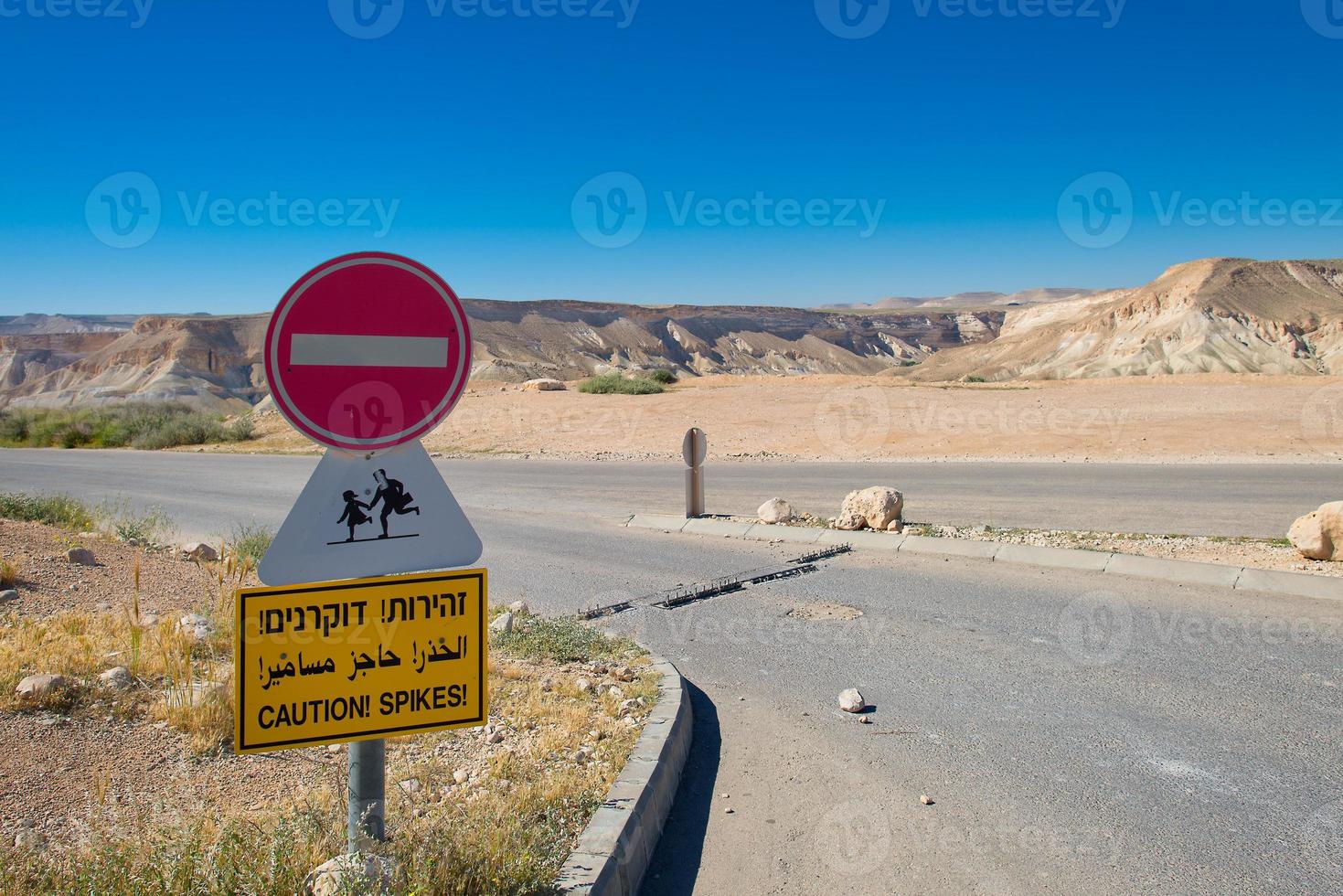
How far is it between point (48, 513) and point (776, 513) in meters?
8.67

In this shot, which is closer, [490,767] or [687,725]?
[490,767]

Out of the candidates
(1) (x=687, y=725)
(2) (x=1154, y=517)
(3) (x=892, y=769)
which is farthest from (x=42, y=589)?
(2) (x=1154, y=517)

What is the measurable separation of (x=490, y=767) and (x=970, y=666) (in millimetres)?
3217

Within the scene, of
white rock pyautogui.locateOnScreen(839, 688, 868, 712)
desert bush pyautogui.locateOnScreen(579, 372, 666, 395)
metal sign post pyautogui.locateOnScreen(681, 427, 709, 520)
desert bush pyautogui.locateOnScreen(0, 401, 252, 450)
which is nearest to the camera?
white rock pyautogui.locateOnScreen(839, 688, 868, 712)

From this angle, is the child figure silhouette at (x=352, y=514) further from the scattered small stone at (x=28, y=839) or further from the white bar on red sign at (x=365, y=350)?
the scattered small stone at (x=28, y=839)

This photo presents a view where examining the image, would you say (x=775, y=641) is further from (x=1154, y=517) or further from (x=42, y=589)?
(x=1154, y=517)

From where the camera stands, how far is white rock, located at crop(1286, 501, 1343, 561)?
775 cm

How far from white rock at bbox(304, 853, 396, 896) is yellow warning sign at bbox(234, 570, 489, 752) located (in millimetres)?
392

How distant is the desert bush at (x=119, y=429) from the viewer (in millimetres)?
33938

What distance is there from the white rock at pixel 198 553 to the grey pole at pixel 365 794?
6664 millimetres

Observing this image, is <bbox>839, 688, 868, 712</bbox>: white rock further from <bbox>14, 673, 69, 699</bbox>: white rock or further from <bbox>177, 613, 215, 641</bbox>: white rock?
<bbox>14, 673, 69, 699</bbox>: white rock

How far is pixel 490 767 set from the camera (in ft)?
13.3

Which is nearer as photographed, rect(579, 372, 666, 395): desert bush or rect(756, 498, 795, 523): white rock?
rect(756, 498, 795, 523): white rock

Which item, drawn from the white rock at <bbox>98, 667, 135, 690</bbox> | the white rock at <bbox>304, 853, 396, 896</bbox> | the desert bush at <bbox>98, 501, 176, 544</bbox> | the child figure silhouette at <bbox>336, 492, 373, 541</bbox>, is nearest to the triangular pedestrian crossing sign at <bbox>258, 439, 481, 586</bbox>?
the child figure silhouette at <bbox>336, 492, 373, 541</bbox>
